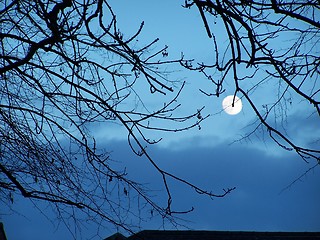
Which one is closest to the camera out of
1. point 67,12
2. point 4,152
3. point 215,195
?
point 215,195

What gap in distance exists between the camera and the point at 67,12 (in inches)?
162

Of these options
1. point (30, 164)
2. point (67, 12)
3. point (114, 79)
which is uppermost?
point (67, 12)

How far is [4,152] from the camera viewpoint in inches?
187

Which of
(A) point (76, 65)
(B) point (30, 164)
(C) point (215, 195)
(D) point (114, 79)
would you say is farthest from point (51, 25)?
(C) point (215, 195)

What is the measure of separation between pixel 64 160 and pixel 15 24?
156cm

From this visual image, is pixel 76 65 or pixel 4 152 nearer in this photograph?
pixel 76 65

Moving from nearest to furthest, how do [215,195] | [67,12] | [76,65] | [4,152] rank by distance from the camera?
[215,195] → [67,12] → [76,65] → [4,152]

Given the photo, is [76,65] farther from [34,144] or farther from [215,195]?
[215,195]

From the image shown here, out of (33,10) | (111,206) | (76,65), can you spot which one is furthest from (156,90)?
(33,10)

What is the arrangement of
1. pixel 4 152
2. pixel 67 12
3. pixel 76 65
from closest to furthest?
pixel 67 12, pixel 76 65, pixel 4 152

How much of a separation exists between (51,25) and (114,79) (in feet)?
2.69

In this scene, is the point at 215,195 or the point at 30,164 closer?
the point at 215,195

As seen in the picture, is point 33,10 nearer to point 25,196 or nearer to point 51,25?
point 51,25

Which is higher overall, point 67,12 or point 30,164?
point 67,12
